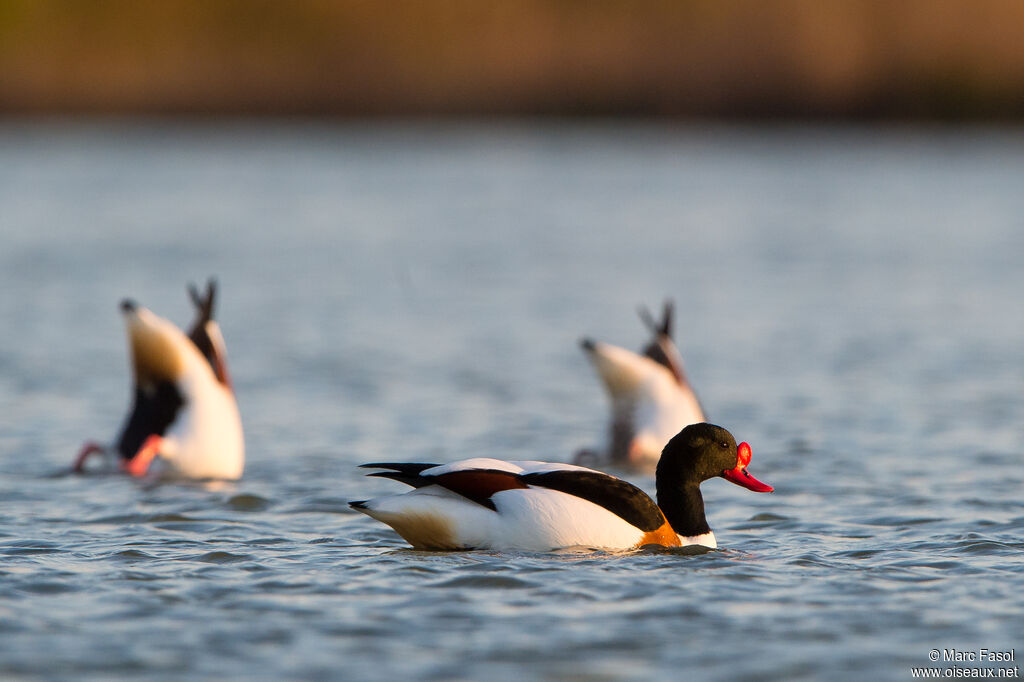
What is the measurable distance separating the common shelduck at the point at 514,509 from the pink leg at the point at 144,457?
250 cm

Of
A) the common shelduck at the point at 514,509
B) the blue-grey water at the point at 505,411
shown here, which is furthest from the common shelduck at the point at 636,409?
the common shelduck at the point at 514,509

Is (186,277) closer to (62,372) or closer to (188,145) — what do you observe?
(62,372)

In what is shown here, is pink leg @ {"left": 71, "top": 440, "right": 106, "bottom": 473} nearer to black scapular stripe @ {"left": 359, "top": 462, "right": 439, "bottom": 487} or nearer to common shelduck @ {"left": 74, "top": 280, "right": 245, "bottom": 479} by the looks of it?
common shelduck @ {"left": 74, "top": 280, "right": 245, "bottom": 479}

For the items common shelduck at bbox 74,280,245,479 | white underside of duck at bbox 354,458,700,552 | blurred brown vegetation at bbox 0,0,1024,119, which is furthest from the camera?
blurred brown vegetation at bbox 0,0,1024,119

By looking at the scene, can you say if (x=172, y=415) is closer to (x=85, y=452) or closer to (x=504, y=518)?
(x=85, y=452)

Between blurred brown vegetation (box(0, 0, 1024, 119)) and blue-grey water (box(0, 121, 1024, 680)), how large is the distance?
3.84 m

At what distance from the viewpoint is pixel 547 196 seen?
29047 millimetres

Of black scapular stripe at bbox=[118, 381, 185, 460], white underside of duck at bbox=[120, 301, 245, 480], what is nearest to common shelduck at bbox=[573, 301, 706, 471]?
white underside of duck at bbox=[120, 301, 245, 480]

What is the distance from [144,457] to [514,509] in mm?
2956

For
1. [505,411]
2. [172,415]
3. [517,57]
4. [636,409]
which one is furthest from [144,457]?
[517,57]

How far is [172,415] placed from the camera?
8.79 meters

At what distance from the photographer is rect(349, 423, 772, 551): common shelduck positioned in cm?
639

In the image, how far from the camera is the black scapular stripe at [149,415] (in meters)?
8.74

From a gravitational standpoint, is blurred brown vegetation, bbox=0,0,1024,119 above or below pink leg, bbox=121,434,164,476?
above
